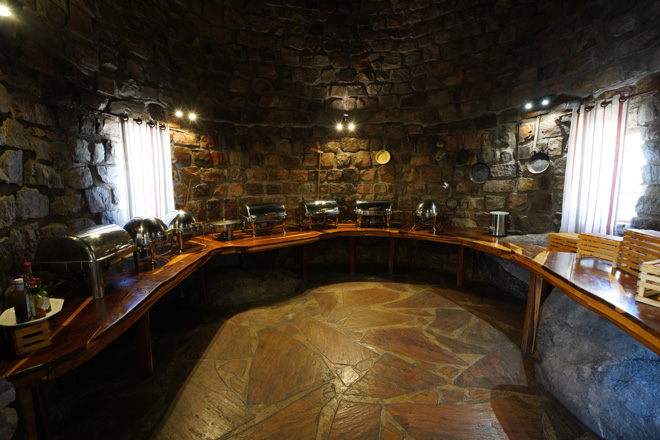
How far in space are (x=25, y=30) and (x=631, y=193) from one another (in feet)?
19.7

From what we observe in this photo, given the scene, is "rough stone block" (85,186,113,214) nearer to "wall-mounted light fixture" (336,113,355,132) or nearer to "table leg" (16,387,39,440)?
"table leg" (16,387,39,440)

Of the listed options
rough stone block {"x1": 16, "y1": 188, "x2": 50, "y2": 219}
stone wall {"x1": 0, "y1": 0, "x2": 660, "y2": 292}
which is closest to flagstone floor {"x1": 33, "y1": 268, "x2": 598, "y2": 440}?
stone wall {"x1": 0, "y1": 0, "x2": 660, "y2": 292}

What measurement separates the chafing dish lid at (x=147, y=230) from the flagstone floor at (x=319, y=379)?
115 cm

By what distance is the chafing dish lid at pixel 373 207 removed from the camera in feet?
16.0

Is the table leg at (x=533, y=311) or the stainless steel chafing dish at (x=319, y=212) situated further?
the stainless steel chafing dish at (x=319, y=212)

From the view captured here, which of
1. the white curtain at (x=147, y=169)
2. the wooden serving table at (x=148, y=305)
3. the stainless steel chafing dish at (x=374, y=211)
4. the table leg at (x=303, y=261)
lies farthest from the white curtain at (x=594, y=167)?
the white curtain at (x=147, y=169)

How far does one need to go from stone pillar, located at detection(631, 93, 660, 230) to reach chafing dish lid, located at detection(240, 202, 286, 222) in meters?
4.36

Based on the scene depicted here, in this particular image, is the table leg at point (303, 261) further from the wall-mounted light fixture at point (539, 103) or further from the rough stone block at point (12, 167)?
the wall-mounted light fixture at point (539, 103)

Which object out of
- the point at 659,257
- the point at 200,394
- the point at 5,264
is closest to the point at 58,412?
the point at 200,394

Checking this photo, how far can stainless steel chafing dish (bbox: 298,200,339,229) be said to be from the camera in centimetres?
478

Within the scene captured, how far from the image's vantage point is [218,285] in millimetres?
4195

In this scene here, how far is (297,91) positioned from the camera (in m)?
5.05

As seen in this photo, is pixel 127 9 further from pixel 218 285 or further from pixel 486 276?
pixel 486 276

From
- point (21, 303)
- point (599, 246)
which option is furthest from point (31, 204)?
point (599, 246)
